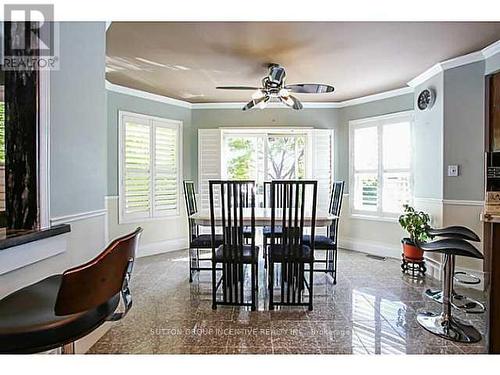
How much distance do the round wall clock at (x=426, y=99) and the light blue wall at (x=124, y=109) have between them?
361 cm

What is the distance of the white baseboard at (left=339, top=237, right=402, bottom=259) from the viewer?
507 centimetres

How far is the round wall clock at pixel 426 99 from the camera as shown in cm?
413

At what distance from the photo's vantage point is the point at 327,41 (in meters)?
3.18

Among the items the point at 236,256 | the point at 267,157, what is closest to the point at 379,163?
the point at 267,157

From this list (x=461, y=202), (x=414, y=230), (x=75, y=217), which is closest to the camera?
(x=75, y=217)

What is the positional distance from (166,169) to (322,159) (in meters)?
2.61

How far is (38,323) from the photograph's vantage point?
1.16 metres

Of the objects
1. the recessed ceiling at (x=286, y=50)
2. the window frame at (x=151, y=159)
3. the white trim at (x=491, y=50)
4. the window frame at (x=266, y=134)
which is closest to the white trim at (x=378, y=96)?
the recessed ceiling at (x=286, y=50)

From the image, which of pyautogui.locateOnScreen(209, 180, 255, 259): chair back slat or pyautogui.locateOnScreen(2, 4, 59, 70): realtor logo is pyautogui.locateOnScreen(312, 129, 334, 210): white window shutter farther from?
pyautogui.locateOnScreen(2, 4, 59, 70): realtor logo

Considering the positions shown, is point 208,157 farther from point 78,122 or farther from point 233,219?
point 78,122
